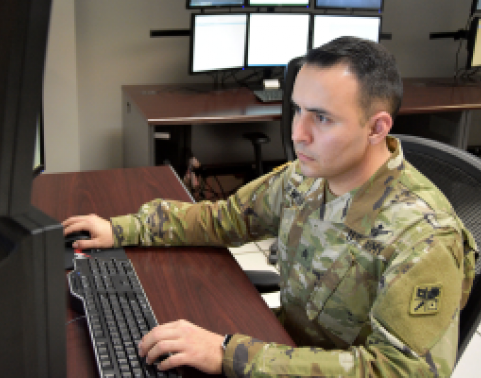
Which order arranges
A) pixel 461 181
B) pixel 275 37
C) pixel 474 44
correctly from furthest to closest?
pixel 474 44 < pixel 275 37 < pixel 461 181

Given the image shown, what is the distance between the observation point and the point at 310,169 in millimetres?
984

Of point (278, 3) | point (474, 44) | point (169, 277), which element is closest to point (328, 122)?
point (169, 277)

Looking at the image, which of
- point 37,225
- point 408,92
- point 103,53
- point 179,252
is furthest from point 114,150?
point 37,225

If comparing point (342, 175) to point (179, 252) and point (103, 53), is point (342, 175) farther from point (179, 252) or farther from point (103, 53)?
point (103, 53)

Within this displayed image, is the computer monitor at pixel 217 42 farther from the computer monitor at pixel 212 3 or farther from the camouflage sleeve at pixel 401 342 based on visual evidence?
the camouflage sleeve at pixel 401 342

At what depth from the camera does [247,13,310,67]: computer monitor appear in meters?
3.07

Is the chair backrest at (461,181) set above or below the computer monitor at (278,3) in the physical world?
below

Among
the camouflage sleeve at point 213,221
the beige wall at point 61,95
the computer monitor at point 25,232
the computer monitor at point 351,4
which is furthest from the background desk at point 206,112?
the computer monitor at point 25,232

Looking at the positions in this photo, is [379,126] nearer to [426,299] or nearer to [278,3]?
[426,299]

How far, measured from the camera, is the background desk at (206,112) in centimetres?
264

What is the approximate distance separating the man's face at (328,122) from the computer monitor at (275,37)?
87.0 inches

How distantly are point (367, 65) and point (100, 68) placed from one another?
2580 mm

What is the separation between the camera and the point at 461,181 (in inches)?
41.9

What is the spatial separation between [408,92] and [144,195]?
2381 millimetres
